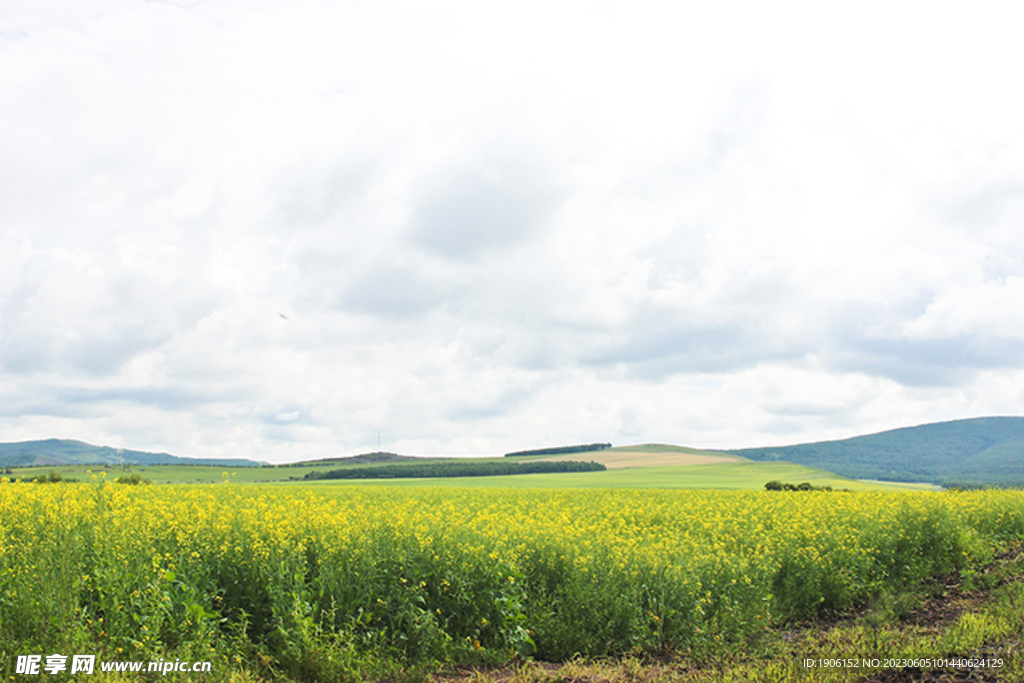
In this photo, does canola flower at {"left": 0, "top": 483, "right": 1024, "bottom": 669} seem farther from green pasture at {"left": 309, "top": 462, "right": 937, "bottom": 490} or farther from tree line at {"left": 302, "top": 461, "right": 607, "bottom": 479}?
tree line at {"left": 302, "top": 461, "right": 607, "bottom": 479}

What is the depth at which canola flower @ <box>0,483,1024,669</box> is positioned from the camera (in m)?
8.41

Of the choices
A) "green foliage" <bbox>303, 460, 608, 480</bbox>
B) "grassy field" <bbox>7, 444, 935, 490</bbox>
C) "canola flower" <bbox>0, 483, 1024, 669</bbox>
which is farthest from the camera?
"green foliage" <bbox>303, 460, 608, 480</bbox>

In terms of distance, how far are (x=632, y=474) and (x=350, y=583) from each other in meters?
96.7

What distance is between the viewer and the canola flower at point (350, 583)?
8.41 m

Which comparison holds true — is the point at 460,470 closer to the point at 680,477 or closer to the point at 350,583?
the point at 680,477

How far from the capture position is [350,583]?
9688mm

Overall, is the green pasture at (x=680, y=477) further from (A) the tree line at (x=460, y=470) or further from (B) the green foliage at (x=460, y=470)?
(B) the green foliage at (x=460, y=470)

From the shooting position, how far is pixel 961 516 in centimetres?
2181

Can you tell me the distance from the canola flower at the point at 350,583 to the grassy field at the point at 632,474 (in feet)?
207

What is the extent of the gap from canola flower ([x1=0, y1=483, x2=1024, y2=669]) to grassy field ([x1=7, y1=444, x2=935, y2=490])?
6312 centimetres

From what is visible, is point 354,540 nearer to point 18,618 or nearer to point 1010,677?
point 18,618

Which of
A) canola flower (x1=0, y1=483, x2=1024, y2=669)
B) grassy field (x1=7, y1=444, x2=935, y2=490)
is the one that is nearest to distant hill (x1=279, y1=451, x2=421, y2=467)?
grassy field (x1=7, y1=444, x2=935, y2=490)

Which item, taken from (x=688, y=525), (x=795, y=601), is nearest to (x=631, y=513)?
(x=688, y=525)

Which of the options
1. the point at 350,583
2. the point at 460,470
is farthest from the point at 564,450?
the point at 350,583
